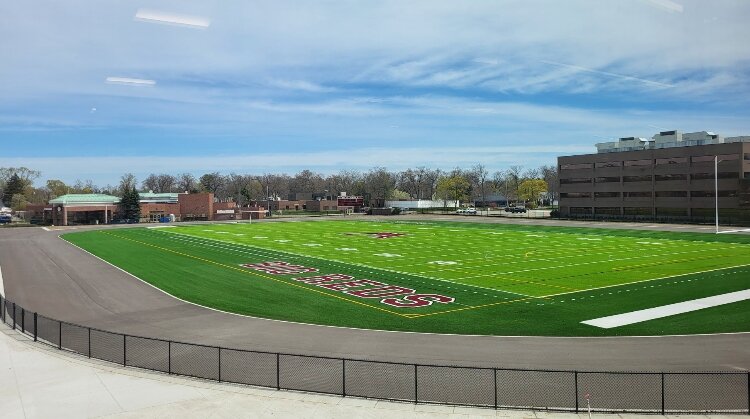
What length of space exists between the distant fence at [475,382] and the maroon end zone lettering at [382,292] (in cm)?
1290

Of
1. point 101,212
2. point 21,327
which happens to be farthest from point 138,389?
point 101,212

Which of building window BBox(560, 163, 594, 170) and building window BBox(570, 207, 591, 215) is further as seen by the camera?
building window BBox(560, 163, 594, 170)

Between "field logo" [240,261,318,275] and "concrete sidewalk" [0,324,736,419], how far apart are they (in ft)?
79.1

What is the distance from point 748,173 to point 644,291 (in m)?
75.4

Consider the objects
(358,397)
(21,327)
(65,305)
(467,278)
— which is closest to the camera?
(358,397)

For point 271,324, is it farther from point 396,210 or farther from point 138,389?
point 396,210

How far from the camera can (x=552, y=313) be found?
2831cm

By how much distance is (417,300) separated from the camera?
105 feet

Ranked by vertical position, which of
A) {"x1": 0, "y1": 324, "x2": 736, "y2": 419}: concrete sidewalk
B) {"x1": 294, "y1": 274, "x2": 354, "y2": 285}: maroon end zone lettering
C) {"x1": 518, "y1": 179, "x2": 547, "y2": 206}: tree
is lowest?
{"x1": 0, "y1": 324, "x2": 736, "y2": 419}: concrete sidewalk

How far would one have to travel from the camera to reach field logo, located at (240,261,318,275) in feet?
144

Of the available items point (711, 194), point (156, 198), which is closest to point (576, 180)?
point (711, 194)

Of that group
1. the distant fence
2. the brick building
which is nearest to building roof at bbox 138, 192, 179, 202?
the brick building

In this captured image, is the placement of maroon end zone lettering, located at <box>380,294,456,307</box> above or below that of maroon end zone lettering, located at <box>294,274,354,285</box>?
below

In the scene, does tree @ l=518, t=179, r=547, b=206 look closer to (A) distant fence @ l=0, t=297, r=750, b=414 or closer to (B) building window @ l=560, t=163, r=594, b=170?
(B) building window @ l=560, t=163, r=594, b=170
